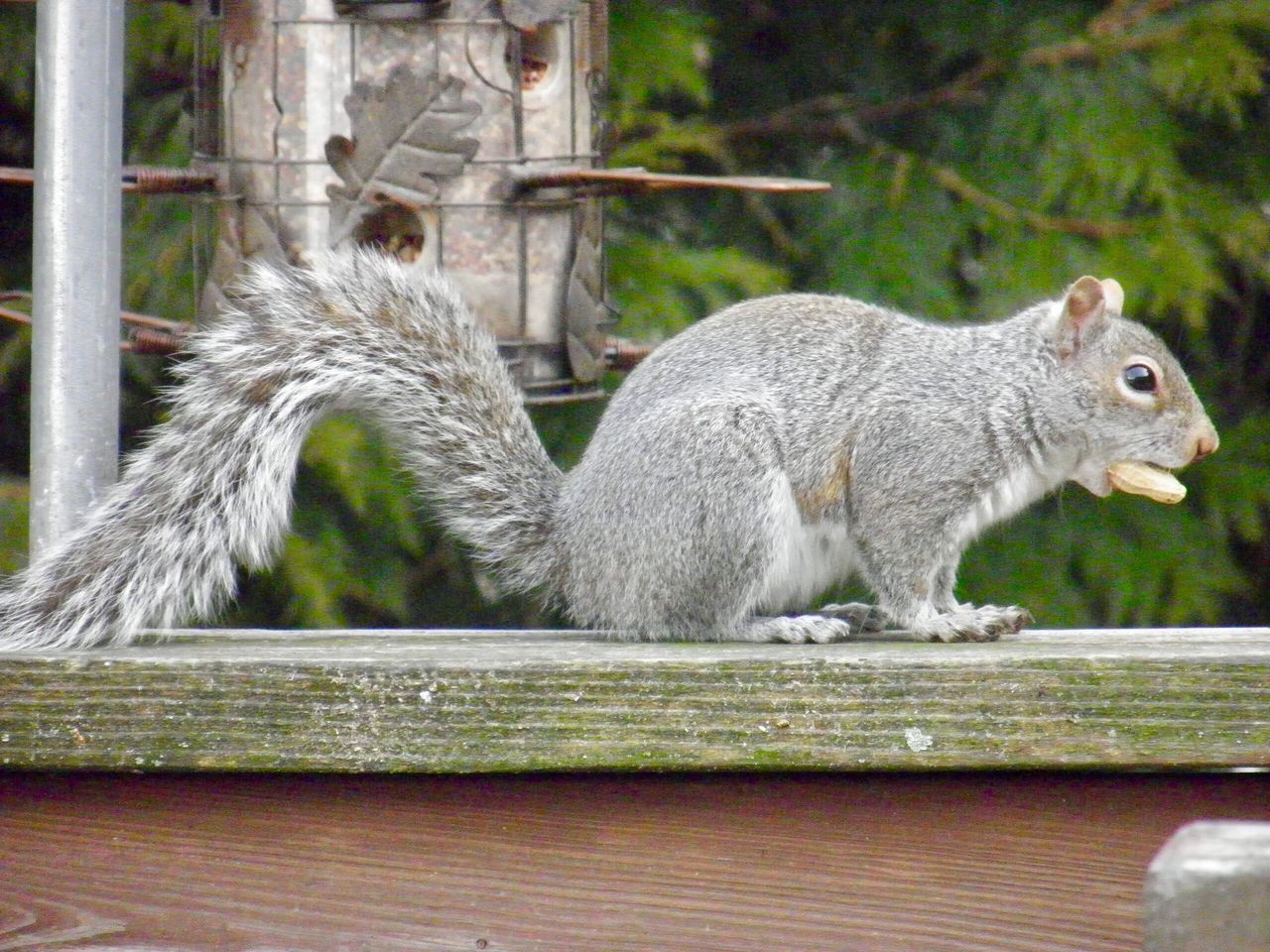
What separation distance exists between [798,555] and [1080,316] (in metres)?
0.39

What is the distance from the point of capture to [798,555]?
165 cm

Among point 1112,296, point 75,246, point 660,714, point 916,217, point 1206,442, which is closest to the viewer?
point 660,714

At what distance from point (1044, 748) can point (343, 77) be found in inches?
45.8

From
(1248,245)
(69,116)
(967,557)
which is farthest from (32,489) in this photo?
(1248,245)

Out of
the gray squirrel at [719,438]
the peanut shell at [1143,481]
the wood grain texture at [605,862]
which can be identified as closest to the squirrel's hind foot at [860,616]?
the gray squirrel at [719,438]

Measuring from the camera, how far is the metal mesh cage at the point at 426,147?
1.73 meters

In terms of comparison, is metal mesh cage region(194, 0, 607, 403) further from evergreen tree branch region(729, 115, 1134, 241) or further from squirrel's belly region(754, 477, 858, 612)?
evergreen tree branch region(729, 115, 1134, 241)

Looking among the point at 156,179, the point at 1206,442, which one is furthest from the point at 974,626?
the point at 156,179

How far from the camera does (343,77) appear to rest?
1.82 metres

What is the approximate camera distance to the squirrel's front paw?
4.66ft

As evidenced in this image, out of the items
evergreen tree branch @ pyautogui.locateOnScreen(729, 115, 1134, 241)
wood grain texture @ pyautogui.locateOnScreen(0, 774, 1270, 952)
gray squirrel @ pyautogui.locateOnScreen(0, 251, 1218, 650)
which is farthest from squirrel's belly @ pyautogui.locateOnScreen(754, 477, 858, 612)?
evergreen tree branch @ pyautogui.locateOnScreen(729, 115, 1134, 241)

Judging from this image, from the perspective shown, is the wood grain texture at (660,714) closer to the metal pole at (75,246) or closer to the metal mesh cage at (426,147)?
the metal pole at (75,246)

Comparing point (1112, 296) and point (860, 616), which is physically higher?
point (1112, 296)

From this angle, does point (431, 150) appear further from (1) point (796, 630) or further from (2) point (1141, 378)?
(2) point (1141, 378)
